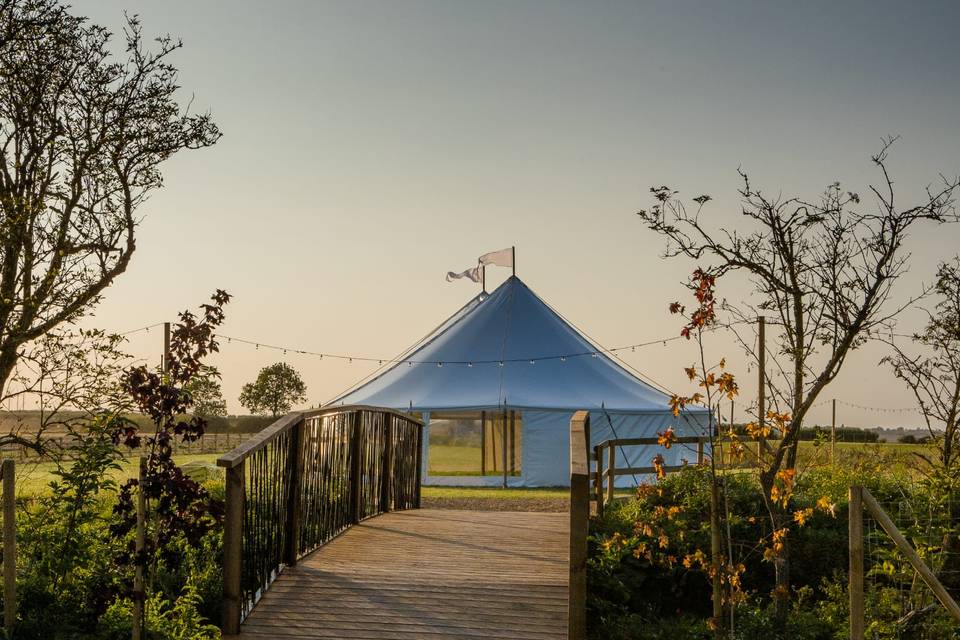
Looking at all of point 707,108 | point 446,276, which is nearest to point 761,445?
point 707,108

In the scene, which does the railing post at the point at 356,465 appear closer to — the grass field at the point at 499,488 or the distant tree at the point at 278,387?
the grass field at the point at 499,488

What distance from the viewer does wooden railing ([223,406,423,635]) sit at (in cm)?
545

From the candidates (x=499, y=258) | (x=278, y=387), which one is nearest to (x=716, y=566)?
(x=499, y=258)

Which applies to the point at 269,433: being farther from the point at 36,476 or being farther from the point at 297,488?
the point at 36,476

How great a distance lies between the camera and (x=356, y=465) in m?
8.10

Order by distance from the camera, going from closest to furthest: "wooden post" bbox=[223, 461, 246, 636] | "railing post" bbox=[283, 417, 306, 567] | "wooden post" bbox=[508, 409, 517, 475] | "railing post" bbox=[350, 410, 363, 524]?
"wooden post" bbox=[223, 461, 246, 636]
"railing post" bbox=[283, 417, 306, 567]
"railing post" bbox=[350, 410, 363, 524]
"wooden post" bbox=[508, 409, 517, 475]

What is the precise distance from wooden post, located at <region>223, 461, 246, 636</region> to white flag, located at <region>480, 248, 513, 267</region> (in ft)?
52.3

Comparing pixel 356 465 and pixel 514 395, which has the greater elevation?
pixel 514 395

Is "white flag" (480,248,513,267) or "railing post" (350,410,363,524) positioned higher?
"white flag" (480,248,513,267)

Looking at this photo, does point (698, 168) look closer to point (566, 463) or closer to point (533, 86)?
point (533, 86)

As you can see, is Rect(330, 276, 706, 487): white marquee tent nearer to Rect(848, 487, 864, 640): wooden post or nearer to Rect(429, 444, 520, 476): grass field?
Rect(429, 444, 520, 476): grass field

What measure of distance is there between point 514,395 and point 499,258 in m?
4.37

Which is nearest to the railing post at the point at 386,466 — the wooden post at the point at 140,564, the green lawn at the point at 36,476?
the green lawn at the point at 36,476

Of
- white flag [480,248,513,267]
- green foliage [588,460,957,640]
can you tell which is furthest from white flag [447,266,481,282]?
green foliage [588,460,957,640]
